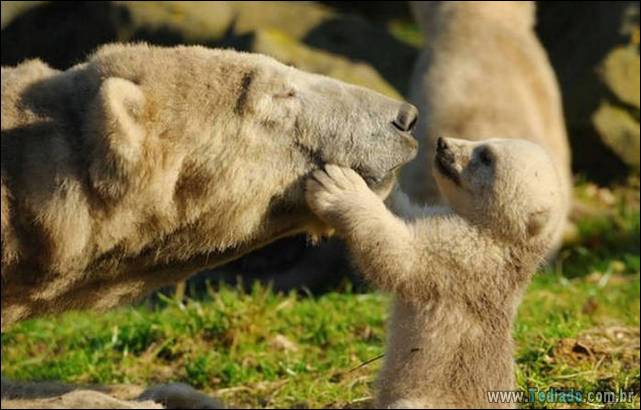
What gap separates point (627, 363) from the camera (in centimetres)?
698

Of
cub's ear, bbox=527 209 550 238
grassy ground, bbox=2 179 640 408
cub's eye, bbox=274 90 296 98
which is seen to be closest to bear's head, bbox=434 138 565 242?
cub's ear, bbox=527 209 550 238

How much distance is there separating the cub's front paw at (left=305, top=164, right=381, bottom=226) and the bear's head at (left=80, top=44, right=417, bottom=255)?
67 mm

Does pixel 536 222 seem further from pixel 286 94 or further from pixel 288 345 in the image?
pixel 288 345

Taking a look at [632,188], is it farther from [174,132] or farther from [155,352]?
[174,132]

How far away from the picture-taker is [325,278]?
1048cm

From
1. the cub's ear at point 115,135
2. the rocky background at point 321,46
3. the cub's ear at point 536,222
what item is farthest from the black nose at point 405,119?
the rocky background at point 321,46

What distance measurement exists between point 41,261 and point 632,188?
741 cm

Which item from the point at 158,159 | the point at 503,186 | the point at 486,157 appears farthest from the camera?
the point at 486,157

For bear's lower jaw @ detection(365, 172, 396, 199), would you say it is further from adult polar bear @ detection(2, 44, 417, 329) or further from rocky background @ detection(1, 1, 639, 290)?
rocky background @ detection(1, 1, 639, 290)

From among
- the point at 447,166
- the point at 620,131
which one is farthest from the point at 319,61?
the point at 447,166

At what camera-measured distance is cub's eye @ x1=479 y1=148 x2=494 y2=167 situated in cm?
591

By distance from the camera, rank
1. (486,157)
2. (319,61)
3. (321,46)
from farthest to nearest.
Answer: (321,46)
(319,61)
(486,157)

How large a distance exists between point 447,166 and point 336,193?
2.40ft

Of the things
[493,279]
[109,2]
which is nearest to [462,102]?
[109,2]
